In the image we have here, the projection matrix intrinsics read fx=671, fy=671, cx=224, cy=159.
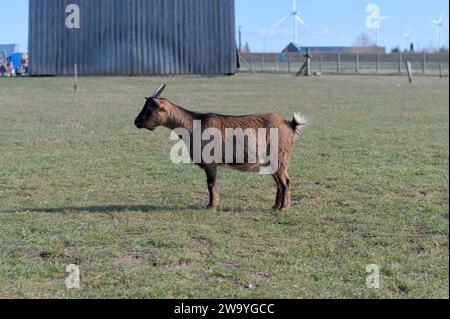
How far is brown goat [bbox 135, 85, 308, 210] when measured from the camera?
7883 mm

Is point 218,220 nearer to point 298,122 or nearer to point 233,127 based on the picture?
point 233,127

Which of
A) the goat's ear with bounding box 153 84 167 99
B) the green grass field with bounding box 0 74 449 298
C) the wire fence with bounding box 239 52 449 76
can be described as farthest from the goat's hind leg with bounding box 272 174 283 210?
the wire fence with bounding box 239 52 449 76

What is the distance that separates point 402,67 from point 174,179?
54997 millimetres

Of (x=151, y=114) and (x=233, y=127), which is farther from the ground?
(x=151, y=114)

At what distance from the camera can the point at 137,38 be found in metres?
6.94

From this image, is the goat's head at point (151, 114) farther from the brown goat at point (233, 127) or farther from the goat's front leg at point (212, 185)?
the goat's front leg at point (212, 185)

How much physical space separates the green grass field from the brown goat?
39cm

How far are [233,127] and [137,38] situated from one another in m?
1.63

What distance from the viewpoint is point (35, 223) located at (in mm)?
7371

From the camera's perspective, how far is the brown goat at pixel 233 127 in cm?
788

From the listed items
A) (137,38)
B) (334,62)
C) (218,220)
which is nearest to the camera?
(137,38)

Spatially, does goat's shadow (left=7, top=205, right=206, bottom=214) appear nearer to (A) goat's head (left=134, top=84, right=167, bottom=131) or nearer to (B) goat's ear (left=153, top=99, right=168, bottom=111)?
(A) goat's head (left=134, top=84, right=167, bottom=131)

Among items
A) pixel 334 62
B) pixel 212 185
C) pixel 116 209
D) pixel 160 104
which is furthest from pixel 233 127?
pixel 334 62

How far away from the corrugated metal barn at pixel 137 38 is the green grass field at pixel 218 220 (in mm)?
1684
